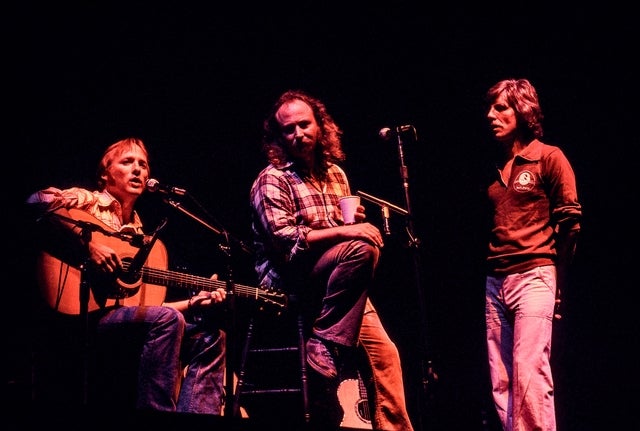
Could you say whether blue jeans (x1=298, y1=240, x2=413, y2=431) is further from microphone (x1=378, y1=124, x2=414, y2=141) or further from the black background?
the black background

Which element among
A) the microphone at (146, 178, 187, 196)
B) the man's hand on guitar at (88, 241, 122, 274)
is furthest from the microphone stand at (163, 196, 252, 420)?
the man's hand on guitar at (88, 241, 122, 274)

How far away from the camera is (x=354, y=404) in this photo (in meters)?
5.70

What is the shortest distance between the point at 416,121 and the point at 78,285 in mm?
3666

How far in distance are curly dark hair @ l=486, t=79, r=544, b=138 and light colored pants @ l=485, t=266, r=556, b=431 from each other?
1.08 metres

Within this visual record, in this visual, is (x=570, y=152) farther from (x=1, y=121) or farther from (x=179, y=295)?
(x=1, y=121)

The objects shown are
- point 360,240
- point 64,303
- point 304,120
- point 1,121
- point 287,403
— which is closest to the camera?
point 360,240

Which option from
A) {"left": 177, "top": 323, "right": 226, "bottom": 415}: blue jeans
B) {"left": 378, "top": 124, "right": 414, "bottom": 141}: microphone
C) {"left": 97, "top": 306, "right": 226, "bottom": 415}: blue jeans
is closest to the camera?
{"left": 97, "top": 306, "right": 226, "bottom": 415}: blue jeans

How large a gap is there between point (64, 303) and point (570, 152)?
466 cm

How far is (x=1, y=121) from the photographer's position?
475 centimetres

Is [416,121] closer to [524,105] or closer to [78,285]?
[524,105]

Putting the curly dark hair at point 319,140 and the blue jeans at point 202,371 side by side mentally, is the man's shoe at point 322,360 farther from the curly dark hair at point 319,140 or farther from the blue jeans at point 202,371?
the curly dark hair at point 319,140

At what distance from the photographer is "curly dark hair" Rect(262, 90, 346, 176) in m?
4.21

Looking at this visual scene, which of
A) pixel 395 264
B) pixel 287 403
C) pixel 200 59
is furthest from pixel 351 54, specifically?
pixel 287 403

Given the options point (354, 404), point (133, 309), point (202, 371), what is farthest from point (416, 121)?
point (133, 309)
